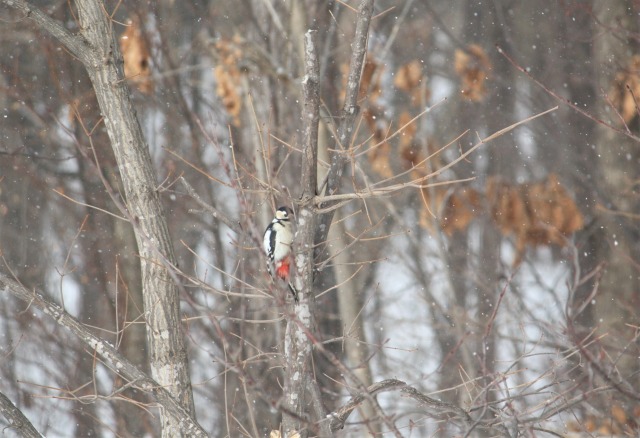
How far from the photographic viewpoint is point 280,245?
16.1 ft

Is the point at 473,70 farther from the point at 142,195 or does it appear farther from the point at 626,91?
the point at 142,195

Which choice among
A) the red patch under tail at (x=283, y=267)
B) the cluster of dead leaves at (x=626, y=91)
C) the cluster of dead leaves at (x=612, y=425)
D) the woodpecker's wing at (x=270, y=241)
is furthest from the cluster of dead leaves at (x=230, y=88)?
the red patch under tail at (x=283, y=267)

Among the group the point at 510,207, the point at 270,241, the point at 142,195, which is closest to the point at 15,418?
the point at 142,195

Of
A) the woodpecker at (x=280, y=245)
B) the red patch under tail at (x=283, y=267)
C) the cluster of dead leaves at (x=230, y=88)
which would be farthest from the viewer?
the cluster of dead leaves at (x=230, y=88)

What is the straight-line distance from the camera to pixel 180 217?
1194 cm

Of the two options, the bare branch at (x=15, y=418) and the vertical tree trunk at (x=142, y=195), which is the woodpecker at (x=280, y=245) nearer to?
the vertical tree trunk at (x=142, y=195)

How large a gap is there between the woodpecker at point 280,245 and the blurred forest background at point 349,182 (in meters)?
3.68

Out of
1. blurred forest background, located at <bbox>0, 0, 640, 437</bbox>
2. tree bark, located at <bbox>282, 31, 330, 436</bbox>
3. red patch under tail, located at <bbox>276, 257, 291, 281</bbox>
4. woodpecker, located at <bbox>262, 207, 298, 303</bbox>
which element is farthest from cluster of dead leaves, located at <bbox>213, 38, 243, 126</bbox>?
tree bark, located at <bbox>282, 31, 330, 436</bbox>

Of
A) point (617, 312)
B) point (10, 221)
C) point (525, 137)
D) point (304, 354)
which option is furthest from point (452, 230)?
point (304, 354)

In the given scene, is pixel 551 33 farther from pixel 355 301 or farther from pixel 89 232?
pixel 89 232

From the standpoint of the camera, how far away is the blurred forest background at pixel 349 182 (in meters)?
10.0

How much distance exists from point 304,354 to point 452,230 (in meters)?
9.71

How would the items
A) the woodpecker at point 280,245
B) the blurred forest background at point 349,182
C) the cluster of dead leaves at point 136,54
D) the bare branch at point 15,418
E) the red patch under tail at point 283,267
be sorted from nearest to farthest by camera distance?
the bare branch at point 15,418 → the woodpecker at point 280,245 → the red patch under tail at point 283,267 → the blurred forest background at point 349,182 → the cluster of dead leaves at point 136,54

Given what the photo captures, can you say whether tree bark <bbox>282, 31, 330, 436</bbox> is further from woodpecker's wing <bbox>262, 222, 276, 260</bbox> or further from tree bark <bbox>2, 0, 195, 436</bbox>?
tree bark <bbox>2, 0, 195, 436</bbox>
